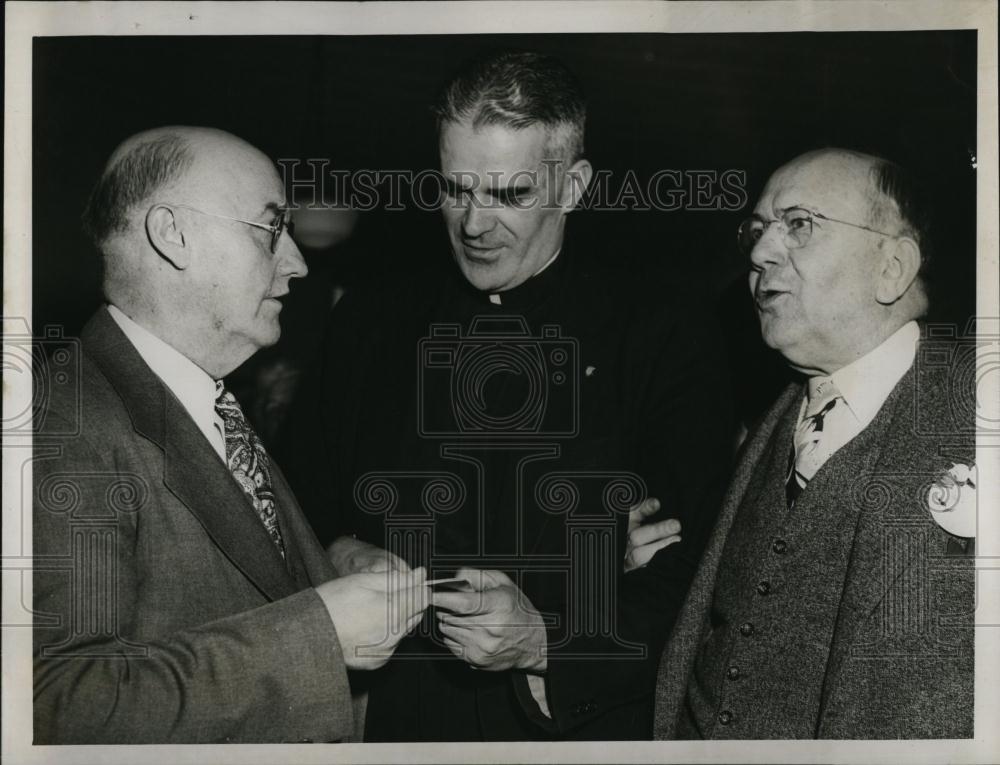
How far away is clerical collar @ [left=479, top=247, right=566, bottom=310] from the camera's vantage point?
325 cm

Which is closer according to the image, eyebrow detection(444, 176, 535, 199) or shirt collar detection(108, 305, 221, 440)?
shirt collar detection(108, 305, 221, 440)

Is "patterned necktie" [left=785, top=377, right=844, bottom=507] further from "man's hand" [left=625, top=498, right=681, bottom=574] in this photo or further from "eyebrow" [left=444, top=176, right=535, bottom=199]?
"eyebrow" [left=444, top=176, right=535, bottom=199]

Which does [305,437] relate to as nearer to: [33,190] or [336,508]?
[336,508]

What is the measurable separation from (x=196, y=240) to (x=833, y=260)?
1827 mm

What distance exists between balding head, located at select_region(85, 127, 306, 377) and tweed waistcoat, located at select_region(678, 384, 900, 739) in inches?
60.5

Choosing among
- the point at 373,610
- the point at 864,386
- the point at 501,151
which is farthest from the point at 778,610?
the point at 501,151

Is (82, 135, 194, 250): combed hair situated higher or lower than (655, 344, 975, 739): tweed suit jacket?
higher

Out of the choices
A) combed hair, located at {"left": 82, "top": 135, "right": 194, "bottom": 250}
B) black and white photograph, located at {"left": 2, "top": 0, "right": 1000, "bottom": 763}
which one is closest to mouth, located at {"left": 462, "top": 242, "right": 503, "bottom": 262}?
black and white photograph, located at {"left": 2, "top": 0, "right": 1000, "bottom": 763}

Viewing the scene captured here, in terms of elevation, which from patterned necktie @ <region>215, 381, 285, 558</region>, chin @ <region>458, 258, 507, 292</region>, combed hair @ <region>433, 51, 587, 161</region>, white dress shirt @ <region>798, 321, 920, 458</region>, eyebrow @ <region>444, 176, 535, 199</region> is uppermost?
combed hair @ <region>433, 51, 587, 161</region>

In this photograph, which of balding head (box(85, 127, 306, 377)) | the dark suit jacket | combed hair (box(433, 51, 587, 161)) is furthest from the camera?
combed hair (box(433, 51, 587, 161))

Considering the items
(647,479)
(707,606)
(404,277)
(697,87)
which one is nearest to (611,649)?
(707,606)

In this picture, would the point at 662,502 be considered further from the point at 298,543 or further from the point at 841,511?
the point at 298,543

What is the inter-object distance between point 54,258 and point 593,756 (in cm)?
218

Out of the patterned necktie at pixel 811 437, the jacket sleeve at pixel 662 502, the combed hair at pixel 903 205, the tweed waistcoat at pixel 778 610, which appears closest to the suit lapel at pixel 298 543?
the jacket sleeve at pixel 662 502
